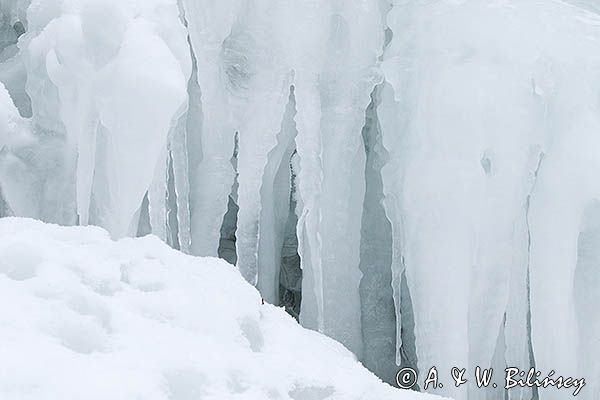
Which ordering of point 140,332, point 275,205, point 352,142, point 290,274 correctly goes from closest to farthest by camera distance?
point 140,332, point 352,142, point 275,205, point 290,274

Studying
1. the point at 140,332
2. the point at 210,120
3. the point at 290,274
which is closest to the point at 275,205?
the point at 290,274

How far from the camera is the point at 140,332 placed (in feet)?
7.16

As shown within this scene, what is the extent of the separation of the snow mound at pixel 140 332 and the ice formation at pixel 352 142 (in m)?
1.20

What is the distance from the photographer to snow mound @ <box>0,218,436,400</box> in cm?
187

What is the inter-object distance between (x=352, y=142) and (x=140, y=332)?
2.82 m

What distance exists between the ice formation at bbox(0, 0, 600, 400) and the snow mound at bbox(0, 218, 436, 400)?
120 cm

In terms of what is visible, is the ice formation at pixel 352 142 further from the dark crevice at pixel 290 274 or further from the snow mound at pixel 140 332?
the snow mound at pixel 140 332

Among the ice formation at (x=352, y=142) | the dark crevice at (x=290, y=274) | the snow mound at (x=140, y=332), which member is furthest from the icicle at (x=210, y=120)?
the snow mound at (x=140, y=332)

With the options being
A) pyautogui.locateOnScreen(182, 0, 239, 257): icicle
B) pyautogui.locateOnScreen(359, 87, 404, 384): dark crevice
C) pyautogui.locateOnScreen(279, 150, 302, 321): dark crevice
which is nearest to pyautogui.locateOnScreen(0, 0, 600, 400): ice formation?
pyautogui.locateOnScreen(182, 0, 239, 257): icicle

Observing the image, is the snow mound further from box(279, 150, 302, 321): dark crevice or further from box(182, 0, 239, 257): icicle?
box(279, 150, 302, 321): dark crevice

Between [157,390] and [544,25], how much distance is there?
3388 millimetres

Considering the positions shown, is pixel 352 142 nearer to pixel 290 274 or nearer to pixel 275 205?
pixel 275 205

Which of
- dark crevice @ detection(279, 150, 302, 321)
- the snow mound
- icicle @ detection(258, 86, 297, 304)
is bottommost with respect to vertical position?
dark crevice @ detection(279, 150, 302, 321)

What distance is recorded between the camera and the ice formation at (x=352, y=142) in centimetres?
392
